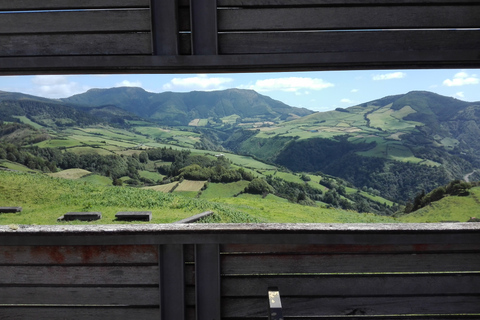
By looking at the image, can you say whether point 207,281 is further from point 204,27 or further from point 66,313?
point 204,27

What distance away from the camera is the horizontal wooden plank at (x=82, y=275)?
248cm

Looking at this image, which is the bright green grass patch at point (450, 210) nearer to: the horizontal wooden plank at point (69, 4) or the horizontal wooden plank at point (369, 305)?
the horizontal wooden plank at point (369, 305)

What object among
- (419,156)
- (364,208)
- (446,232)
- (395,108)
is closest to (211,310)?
(446,232)

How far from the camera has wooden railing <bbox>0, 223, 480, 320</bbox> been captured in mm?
2451

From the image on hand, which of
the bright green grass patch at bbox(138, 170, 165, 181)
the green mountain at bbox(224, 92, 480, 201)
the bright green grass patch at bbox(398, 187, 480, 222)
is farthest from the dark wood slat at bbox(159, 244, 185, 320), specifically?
the green mountain at bbox(224, 92, 480, 201)

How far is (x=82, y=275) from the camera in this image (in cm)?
249

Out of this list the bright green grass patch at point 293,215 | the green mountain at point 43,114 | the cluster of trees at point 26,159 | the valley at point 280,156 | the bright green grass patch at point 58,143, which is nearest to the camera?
the bright green grass patch at point 293,215

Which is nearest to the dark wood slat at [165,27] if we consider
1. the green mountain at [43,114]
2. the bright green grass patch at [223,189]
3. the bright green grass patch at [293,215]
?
the bright green grass patch at [293,215]

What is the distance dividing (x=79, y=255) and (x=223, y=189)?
150 ft

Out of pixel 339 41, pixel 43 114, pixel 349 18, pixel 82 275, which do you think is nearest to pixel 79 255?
pixel 82 275

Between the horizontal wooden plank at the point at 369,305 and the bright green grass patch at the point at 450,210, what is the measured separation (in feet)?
97.1

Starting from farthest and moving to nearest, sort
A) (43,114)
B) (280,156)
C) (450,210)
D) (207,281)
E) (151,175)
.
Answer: (43,114) → (280,156) → (151,175) → (450,210) → (207,281)

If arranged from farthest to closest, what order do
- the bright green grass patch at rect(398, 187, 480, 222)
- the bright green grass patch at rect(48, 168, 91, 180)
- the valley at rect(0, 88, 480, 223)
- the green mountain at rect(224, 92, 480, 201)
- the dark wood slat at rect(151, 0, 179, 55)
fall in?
the green mountain at rect(224, 92, 480, 201) < the bright green grass patch at rect(48, 168, 91, 180) < the valley at rect(0, 88, 480, 223) < the bright green grass patch at rect(398, 187, 480, 222) < the dark wood slat at rect(151, 0, 179, 55)

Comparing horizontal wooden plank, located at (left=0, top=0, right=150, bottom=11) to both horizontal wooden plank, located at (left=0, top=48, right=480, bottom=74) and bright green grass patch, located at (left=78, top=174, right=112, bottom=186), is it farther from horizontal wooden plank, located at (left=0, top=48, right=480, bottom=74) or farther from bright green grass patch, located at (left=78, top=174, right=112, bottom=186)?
bright green grass patch, located at (left=78, top=174, right=112, bottom=186)
